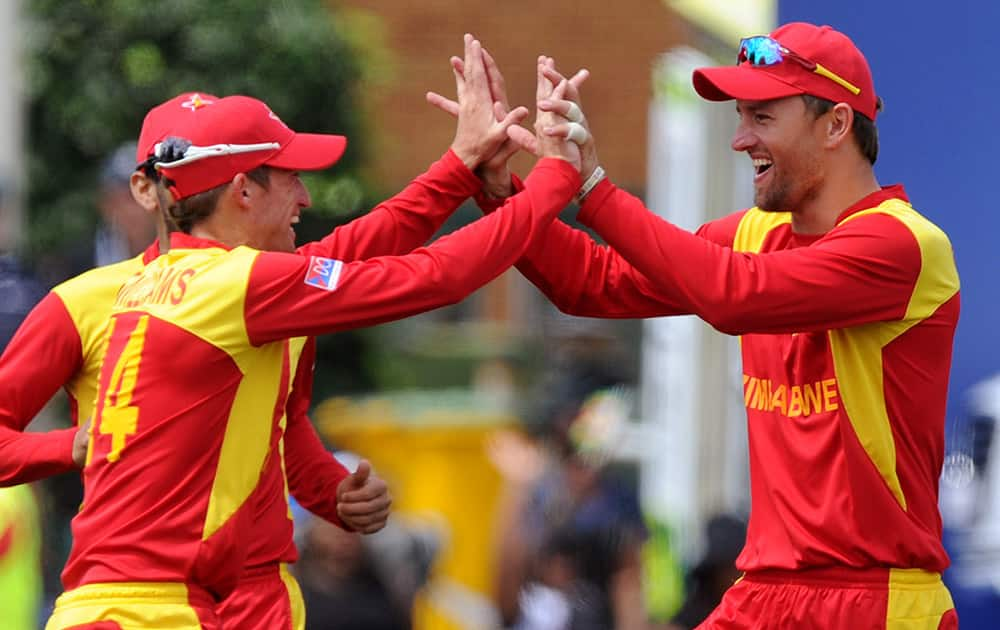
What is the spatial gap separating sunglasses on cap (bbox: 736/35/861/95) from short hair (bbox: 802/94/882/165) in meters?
0.06

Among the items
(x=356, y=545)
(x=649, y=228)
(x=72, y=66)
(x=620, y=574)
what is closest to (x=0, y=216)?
(x=356, y=545)

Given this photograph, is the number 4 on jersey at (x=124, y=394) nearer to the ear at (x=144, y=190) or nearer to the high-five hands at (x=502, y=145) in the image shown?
the ear at (x=144, y=190)

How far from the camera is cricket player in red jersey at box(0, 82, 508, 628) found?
5426mm

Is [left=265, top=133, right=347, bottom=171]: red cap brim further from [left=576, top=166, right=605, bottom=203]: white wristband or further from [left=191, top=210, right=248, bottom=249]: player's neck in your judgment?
[left=576, top=166, right=605, bottom=203]: white wristband

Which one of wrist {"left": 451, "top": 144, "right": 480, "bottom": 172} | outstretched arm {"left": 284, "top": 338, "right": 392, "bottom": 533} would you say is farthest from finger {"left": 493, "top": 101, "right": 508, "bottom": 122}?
outstretched arm {"left": 284, "top": 338, "right": 392, "bottom": 533}

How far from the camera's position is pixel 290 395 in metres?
5.71

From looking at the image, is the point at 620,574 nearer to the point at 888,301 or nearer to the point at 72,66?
the point at 888,301

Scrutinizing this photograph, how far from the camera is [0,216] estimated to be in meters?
7.79

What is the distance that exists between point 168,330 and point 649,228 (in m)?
1.23

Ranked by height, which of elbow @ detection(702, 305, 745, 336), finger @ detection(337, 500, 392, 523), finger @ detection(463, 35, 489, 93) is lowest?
finger @ detection(337, 500, 392, 523)

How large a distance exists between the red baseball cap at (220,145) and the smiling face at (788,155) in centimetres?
115

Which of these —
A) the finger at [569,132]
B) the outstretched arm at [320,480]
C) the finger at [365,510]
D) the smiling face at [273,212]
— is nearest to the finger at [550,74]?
the finger at [569,132]

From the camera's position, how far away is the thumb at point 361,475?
5.61m

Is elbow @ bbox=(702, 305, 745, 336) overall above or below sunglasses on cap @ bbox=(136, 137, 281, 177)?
below
